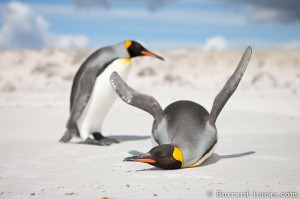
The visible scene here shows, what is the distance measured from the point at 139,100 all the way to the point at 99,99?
197 centimetres

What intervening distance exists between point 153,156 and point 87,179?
667mm

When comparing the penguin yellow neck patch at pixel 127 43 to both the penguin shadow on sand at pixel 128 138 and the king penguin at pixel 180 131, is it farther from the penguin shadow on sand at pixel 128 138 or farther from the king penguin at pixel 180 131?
the king penguin at pixel 180 131

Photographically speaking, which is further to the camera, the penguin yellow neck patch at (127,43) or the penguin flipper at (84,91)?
the penguin yellow neck patch at (127,43)

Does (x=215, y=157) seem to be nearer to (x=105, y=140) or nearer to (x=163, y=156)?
(x=163, y=156)

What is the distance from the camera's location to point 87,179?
438 cm

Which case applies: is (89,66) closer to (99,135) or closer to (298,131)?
(99,135)

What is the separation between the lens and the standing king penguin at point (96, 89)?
23.1 ft

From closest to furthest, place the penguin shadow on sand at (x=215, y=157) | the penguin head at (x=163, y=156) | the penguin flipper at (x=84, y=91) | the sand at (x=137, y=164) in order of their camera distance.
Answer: the sand at (x=137, y=164), the penguin head at (x=163, y=156), the penguin shadow on sand at (x=215, y=157), the penguin flipper at (x=84, y=91)

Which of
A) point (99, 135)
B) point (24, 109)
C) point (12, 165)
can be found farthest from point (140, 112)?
point (12, 165)

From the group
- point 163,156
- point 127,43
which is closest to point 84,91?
point 127,43

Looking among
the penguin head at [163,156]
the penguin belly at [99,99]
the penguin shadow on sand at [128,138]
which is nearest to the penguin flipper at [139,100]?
the penguin head at [163,156]

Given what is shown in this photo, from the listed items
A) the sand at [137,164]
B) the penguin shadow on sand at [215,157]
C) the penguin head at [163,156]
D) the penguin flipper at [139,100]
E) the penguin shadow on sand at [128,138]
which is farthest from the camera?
the penguin shadow on sand at [128,138]

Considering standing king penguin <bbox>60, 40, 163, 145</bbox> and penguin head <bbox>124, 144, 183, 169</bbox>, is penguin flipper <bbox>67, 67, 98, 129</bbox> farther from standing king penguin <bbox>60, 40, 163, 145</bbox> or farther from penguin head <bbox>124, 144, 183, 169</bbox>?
penguin head <bbox>124, 144, 183, 169</bbox>

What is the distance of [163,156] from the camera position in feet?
14.7
